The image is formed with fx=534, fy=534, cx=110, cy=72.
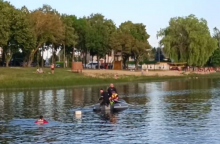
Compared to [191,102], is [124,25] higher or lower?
higher

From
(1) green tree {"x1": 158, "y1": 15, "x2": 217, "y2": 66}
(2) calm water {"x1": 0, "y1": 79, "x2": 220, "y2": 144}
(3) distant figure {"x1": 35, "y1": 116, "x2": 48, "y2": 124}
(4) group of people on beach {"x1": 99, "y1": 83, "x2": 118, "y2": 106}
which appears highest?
(1) green tree {"x1": 158, "y1": 15, "x2": 217, "y2": 66}

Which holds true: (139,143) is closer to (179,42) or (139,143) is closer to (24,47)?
(24,47)

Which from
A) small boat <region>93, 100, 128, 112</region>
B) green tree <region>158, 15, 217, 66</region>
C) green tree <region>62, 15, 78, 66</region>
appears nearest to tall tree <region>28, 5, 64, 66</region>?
green tree <region>62, 15, 78, 66</region>

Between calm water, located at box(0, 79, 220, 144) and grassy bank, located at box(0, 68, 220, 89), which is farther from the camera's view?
grassy bank, located at box(0, 68, 220, 89)

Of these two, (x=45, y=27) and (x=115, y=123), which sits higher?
(x=45, y=27)

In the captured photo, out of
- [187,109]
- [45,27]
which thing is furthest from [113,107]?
[45,27]

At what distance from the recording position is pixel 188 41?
154000 mm

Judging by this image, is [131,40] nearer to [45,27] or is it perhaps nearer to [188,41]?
[188,41]

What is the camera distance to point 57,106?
190ft

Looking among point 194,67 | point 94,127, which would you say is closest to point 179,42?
point 194,67

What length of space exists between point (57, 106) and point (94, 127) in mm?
17292

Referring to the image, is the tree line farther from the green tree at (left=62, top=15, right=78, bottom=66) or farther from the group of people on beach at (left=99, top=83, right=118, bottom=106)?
the group of people on beach at (left=99, top=83, right=118, bottom=106)

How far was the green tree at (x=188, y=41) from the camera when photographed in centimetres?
15225

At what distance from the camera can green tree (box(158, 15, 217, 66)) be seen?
152 meters
